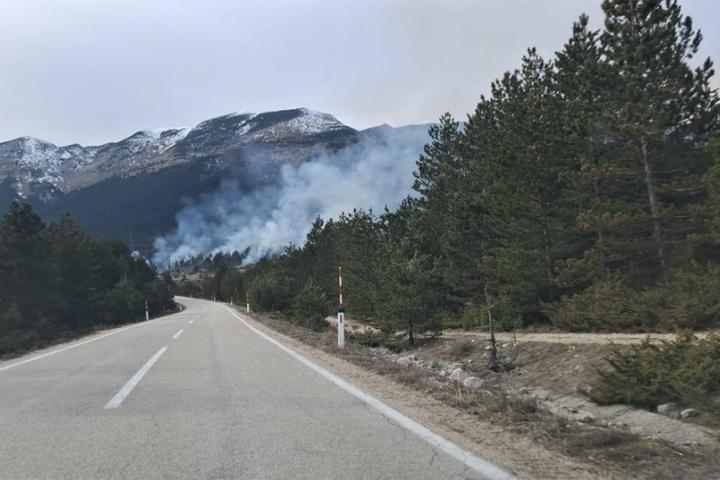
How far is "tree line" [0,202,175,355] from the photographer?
147ft

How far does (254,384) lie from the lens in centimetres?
894

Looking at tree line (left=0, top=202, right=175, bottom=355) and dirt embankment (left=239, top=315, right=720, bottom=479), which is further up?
tree line (left=0, top=202, right=175, bottom=355)

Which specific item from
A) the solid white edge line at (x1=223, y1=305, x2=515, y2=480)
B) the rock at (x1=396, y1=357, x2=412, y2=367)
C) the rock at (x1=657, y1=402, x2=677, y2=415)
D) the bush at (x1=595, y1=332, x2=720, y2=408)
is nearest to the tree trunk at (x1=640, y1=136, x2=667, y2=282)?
the rock at (x1=396, y1=357, x2=412, y2=367)

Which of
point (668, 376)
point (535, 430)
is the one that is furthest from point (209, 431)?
point (668, 376)

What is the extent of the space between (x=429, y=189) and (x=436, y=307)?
1551 centimetres

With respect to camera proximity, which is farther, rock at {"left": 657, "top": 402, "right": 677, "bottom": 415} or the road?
rock at {"left": 657, "top": 402, "right": 677, "bottom": 415}

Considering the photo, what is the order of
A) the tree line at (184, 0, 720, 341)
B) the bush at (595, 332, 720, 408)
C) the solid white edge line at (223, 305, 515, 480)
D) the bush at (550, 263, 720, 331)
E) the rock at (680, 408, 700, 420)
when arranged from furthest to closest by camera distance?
the tree line at (184, 0, 720, 341), the bush at (550, 263, 720, 331), the bush at (595, 332, 720, 408), the rock at (680, 408, 700, 420), the solid white edge line at (223, 305, 515, 480)

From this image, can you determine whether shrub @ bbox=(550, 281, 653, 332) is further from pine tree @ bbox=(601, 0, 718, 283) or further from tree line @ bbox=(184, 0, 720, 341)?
pine tree @ bbox=(601, 0, 718, 283)

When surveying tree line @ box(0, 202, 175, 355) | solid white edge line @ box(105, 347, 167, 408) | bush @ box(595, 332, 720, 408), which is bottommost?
bush @ box(595, 332, 720, 408)

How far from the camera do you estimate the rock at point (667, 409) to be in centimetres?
814

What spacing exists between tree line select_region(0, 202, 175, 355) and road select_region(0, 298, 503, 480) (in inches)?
1098

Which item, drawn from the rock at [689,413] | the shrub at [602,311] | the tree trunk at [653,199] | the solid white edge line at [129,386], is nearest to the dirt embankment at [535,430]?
the rock at [689,413]

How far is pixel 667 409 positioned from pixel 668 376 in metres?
0.47

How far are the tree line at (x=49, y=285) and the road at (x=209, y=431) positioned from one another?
2789 centimetres
